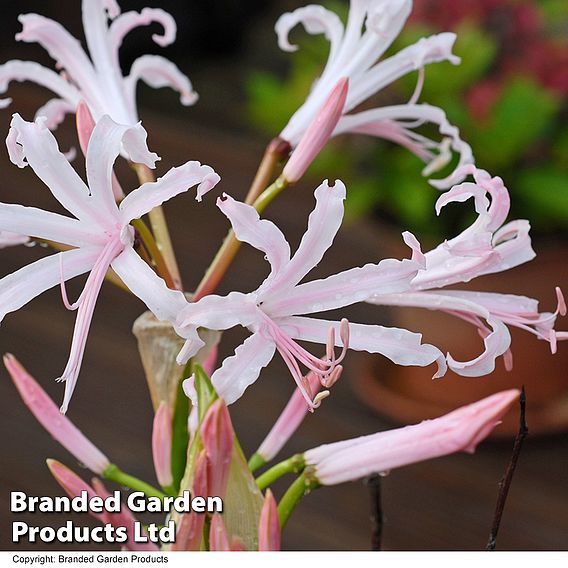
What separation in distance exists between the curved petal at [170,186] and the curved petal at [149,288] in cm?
1

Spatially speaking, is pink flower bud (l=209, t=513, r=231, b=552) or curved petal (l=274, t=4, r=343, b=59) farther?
curved petal (l=274, t=4, r=343, b=59)

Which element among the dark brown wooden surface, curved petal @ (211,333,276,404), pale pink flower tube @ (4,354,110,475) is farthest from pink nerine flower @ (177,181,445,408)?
the dark brown wooden surface

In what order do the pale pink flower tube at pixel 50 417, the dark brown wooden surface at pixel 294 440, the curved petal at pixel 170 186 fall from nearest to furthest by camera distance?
the curved petal at pixel 170 186 < the pale pink flower tube at pixel 50 417 < the dark brown wooden surface at pixel 294 440

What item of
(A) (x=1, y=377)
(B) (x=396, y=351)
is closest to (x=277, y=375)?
(A) (x=1, y=377)

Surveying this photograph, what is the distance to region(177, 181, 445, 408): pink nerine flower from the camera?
315 mm

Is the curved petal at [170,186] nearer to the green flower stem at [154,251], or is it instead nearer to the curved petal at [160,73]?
the green flower stem at [154,251]

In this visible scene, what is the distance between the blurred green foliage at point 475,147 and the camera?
1106mm

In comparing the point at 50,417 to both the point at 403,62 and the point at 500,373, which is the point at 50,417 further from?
the point at 500,373

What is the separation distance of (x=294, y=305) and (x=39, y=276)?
0.08 metres

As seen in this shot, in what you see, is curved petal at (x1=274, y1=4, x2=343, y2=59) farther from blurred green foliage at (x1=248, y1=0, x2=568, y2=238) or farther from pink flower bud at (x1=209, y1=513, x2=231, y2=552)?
blurred green foliage at (x1=248, y1=0, x2=568, y2=238)

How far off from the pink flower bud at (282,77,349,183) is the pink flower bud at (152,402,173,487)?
0.11 metres

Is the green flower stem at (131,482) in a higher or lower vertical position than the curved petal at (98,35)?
lower

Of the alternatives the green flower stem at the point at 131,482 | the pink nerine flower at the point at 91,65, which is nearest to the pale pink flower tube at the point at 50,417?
the green flower stem at the point at 131,482
